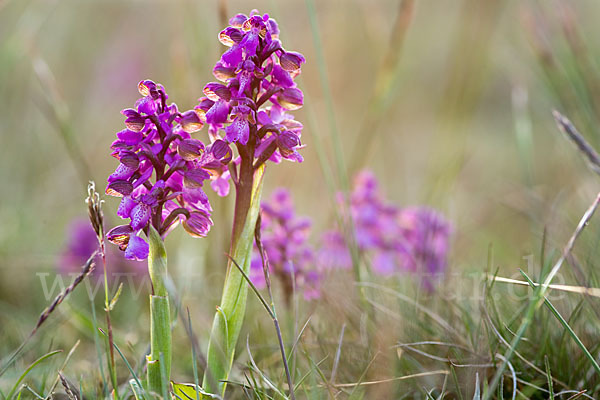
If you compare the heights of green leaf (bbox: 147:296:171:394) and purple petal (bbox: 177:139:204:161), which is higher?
purple petal (bbox: 177:139:204:161)

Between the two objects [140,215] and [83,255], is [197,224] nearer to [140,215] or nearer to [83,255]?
[140,215]

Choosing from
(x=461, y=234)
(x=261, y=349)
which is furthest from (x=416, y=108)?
(x=261, y=349)

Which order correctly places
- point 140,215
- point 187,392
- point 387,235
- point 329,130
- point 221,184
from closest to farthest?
point 140,215, point 187,392, point 221,184, point 387,235, point 329,130

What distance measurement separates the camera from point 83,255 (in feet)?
10.0

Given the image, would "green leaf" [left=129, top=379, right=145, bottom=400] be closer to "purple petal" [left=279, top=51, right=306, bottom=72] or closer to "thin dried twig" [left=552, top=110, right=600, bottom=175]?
"purple petal" [left=279, top=51, right=306, bottom=72]

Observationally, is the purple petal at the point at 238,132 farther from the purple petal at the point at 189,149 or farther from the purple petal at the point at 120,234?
the purple petal at the point at 120,234

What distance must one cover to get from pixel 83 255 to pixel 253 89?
2024 mm

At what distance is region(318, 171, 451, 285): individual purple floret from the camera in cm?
267

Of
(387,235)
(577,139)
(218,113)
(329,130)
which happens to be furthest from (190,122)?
(329,130)

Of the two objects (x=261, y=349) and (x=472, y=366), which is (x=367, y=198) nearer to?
(x=261, y=349)

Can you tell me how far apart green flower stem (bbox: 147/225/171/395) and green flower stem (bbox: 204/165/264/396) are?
0.11 meters

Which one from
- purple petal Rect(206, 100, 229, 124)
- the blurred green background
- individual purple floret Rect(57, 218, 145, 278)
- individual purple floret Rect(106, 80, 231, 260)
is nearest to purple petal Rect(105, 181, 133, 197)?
individual purple floret Rect(106, 80, 231, 260)

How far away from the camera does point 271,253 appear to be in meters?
2.29

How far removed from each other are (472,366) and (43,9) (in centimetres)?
365
